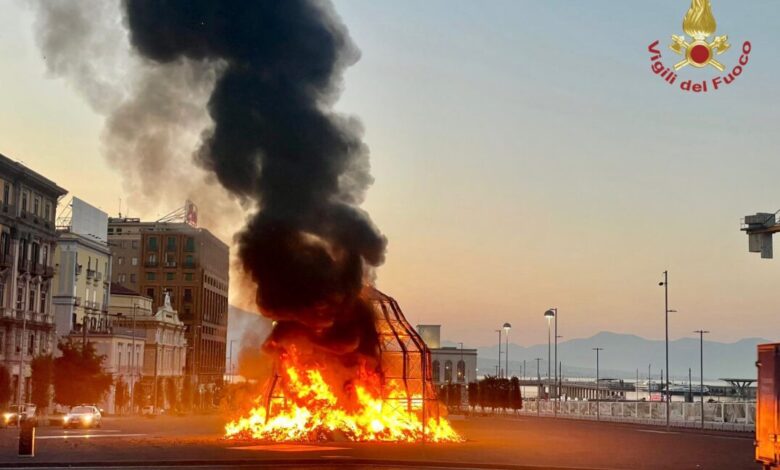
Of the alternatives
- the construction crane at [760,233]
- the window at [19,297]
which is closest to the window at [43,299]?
the window at [19,297]

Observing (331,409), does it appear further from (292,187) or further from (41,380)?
(41,380)

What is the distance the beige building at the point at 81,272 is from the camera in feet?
360

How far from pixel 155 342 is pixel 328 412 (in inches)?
3408

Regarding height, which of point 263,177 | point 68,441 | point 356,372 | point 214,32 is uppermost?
point 214,32

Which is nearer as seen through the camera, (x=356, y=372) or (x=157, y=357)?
(x=356, y=372)

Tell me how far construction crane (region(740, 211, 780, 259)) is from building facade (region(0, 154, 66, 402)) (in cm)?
6167

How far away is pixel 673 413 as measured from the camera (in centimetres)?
7625

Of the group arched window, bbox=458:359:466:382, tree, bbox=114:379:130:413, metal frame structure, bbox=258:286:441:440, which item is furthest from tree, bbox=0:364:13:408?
arched window, bbox=458:359:466:382

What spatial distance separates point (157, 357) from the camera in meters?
128

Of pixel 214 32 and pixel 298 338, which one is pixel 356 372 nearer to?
pixel 298 338

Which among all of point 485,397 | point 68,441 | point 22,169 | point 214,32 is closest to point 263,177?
point 214,32

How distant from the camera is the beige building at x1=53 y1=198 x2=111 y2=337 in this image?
110m

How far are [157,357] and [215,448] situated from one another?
89.6 metres

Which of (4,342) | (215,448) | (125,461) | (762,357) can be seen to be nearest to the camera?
(762,357)
